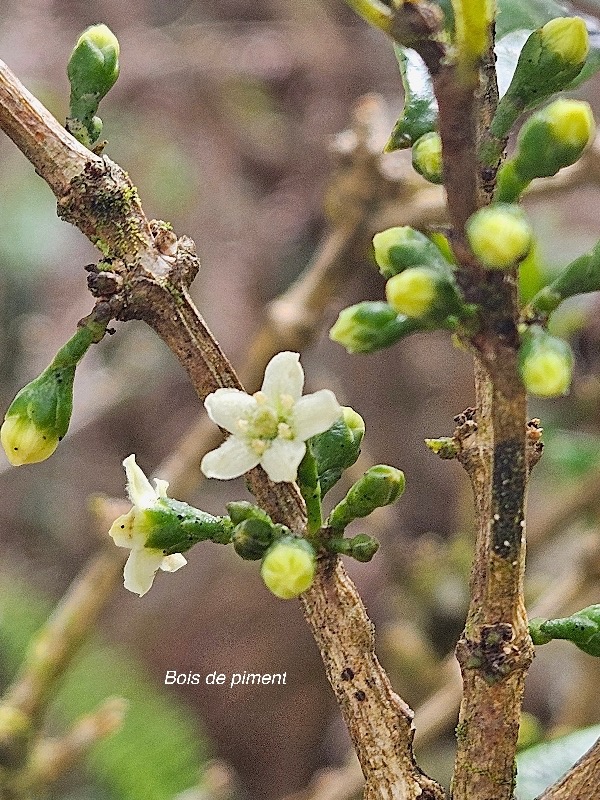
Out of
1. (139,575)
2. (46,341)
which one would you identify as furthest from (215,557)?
(139,575)

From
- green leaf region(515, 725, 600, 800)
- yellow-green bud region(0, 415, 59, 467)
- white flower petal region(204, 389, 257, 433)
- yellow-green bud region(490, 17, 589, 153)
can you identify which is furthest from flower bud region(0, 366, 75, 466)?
green leaf region(515, 725, 600, 800)

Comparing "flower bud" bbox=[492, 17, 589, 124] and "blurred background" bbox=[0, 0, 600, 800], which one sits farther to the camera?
"blurred background" bbox=[0, 0, 600, 800]

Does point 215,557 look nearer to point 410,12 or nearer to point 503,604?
point 503,604

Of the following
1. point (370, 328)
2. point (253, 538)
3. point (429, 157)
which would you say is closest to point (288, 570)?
point (253, 538)

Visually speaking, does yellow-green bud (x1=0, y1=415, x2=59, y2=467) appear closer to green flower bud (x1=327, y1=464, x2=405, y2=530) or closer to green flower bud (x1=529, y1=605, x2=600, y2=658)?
green flower bud (x1=327, y1=464, x2=405, y2=530)

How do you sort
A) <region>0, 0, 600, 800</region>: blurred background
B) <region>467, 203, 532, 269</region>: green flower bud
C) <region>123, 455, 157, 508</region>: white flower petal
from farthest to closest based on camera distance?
<region>0, 0, 600, 800</region>: blurred background < <region>123, 455, 157, 508</region>: white flower petal < <region>467, 203, 532, 269</region>: green flower bud

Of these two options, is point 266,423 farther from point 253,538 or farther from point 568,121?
point 568,121

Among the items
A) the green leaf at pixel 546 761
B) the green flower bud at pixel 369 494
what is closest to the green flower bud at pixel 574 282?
the green flower bud at pixel 369 494

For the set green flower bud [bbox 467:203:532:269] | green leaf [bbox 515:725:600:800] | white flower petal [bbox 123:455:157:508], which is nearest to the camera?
green flower bud [bbox 467:203:532:269]
